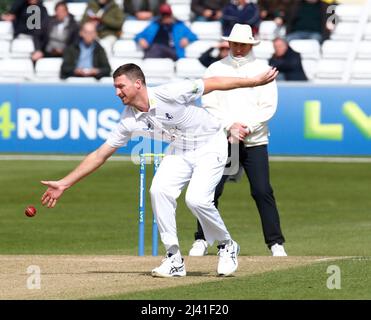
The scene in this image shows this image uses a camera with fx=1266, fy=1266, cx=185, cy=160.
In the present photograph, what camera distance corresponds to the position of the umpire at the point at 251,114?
13188 mm

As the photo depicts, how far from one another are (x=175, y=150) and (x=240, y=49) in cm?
241

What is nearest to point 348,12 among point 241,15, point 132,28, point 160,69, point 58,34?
point 241,15

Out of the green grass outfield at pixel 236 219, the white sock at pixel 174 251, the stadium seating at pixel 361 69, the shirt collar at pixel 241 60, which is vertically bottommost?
the green grass outfield at pixel 236 219

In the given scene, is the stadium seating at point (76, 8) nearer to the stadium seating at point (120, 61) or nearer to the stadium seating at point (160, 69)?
the stadium seating at point (120, 61)

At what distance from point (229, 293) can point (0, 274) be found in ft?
7.82

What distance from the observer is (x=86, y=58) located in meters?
24.8

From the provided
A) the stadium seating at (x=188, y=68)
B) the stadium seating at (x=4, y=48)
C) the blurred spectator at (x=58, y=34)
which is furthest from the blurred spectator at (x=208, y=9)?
the stadium seating at (x=4, y=48)

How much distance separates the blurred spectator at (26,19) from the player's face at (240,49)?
1326cm

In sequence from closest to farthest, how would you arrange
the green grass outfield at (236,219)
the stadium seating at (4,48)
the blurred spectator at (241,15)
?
the green grass outfield at (236,219) < the blurred spectator at (241,15) < the stadium seating at (4,48)

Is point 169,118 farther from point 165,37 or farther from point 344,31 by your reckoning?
point 344,31

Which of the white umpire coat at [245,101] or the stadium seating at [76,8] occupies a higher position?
the white umpire coat at [245,101]

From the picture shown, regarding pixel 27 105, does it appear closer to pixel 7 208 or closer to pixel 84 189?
pixel 84 189

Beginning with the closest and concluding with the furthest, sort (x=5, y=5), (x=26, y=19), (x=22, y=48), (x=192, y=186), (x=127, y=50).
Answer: (x=192, y=186) < (x=127, y=50) < (x=22, y=48) < (x=26, y=19) < (x=5, y=5)

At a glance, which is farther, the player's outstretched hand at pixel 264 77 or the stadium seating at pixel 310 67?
the stadium seating at pixel 310 67
